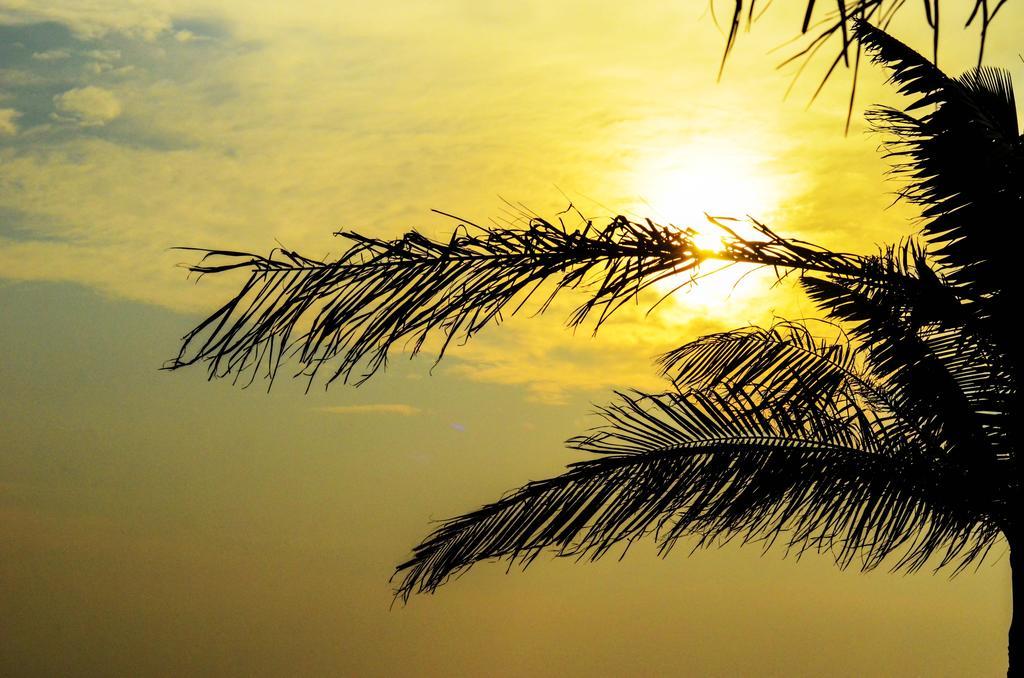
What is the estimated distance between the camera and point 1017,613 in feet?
19.1

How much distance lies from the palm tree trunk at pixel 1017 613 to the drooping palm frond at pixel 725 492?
0.25m

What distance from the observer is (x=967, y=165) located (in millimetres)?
5691

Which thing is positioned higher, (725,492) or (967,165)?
(967,165)

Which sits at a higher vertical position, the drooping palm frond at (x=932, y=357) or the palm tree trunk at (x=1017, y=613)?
the drooping palm frond at (x=932, y=357)

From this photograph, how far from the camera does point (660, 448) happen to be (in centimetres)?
573

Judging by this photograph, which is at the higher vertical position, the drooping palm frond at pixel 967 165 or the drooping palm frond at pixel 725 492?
the drooping palm frond at pixel 967 165

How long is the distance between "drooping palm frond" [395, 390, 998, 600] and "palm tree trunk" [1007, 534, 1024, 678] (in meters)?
0.25

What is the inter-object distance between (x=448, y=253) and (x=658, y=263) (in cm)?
102

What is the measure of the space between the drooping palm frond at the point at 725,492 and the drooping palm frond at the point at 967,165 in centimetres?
115

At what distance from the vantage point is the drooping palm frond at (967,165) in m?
5.41

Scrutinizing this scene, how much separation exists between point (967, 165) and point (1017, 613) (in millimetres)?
2680

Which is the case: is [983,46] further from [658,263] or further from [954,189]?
[954,189]

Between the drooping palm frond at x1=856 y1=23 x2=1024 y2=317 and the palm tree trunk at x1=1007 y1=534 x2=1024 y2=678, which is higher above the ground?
the drooping palm frond at x1=856 y1=23 x2=1024 y2=317

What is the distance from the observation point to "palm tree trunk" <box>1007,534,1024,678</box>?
570cm
